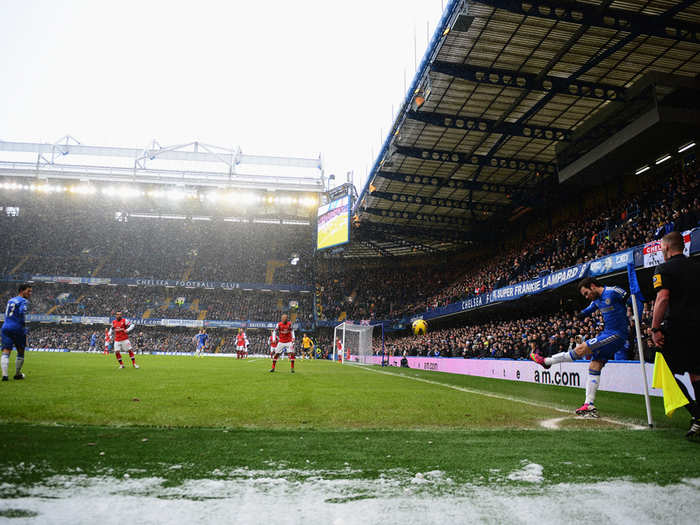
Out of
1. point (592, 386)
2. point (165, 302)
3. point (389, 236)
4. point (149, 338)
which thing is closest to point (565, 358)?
point (592, 386)

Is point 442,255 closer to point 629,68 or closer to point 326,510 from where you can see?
point 629,68

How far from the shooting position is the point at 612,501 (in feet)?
8.18

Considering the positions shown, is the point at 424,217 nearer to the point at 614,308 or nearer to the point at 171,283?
the point at 614,308

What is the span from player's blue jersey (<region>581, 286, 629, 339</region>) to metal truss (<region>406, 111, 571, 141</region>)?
15982 mm

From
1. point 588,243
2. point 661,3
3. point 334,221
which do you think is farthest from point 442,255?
point 661,3

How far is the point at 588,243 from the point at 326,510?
24350 mm

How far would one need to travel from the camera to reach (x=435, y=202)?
108 feet

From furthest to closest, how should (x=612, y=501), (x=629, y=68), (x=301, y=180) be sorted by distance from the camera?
1. (x=301, y=180)
2. (x=629, y=68)
3. (x=612, y=501)

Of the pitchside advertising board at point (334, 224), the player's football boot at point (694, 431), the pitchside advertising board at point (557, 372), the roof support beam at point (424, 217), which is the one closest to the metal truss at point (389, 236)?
the roof support beam at point (424, 217)

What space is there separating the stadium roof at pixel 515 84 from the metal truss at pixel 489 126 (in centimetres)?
5

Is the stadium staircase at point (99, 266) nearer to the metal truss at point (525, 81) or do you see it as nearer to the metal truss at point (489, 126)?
the metal truss at point (489, 126)

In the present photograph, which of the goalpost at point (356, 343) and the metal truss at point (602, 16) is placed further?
the goalpost at point (356, 343)

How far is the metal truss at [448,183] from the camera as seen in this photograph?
2836 cm

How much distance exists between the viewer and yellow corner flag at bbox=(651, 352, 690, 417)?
4875mm
